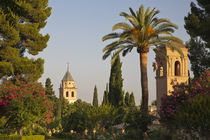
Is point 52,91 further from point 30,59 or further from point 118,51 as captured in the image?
point 118,51

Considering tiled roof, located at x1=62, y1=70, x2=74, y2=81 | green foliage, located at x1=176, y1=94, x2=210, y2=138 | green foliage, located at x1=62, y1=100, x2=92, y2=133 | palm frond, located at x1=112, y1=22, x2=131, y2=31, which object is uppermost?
tiled roof, located at x1=62, y1=70, x2=74, y2=81

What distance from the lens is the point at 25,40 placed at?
3656cm

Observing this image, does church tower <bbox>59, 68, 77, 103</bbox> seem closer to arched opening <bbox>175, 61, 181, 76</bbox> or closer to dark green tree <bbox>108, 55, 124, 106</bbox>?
dark green tree <bbox>108, 55, 124, 106</bbox>

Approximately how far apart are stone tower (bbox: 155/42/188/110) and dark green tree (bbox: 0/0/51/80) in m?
17.6

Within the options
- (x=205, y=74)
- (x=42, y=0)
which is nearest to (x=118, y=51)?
(x=205, y=74)

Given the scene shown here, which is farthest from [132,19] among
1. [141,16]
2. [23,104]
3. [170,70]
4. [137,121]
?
[170,70]

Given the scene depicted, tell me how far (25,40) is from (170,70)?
66.7 ft

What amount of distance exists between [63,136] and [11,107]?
14594 millimetres

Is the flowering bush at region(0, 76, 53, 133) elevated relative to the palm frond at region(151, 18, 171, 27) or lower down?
lower down

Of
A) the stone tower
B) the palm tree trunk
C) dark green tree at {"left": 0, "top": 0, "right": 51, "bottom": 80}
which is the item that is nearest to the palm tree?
the palm tree trunk

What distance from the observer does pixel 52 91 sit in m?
78.9

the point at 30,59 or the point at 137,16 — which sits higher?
the point at 137,16

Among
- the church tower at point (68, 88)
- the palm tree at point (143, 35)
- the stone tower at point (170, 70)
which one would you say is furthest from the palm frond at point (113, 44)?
the church tower at point (68, 88)

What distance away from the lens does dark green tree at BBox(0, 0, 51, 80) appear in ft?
107
